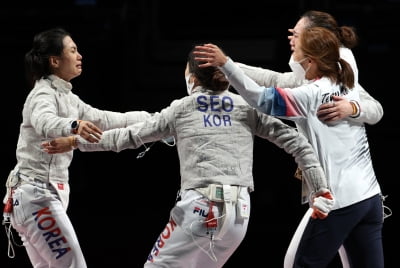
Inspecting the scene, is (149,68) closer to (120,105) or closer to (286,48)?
(120,105)

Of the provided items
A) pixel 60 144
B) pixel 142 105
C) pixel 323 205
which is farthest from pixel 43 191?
pixel 142 105

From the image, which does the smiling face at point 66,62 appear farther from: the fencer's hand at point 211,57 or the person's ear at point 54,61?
the fencer's hand at point 211,57

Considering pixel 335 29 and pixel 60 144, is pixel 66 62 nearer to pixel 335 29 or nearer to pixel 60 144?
pixel 60 144

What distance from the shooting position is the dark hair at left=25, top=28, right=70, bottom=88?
280 cm

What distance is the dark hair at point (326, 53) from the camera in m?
2.47

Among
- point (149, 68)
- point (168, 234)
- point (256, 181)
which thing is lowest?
point (256, 181)

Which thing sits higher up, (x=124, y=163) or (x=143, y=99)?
(x=143, y=99)

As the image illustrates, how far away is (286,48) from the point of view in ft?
13.7

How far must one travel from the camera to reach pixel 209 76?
2.48m

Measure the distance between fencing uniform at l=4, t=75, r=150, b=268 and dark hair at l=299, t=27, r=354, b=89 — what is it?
87 cm

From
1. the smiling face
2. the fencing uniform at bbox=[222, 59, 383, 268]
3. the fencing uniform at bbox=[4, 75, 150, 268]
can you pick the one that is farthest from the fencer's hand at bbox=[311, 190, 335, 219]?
the smiling face

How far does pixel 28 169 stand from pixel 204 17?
2504mm

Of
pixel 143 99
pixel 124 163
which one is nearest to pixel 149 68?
pixel 143 99

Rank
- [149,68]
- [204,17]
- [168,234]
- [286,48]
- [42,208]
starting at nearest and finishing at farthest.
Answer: [168,234]
[42,208]
[286,48]
[149,68]
[204,17]
